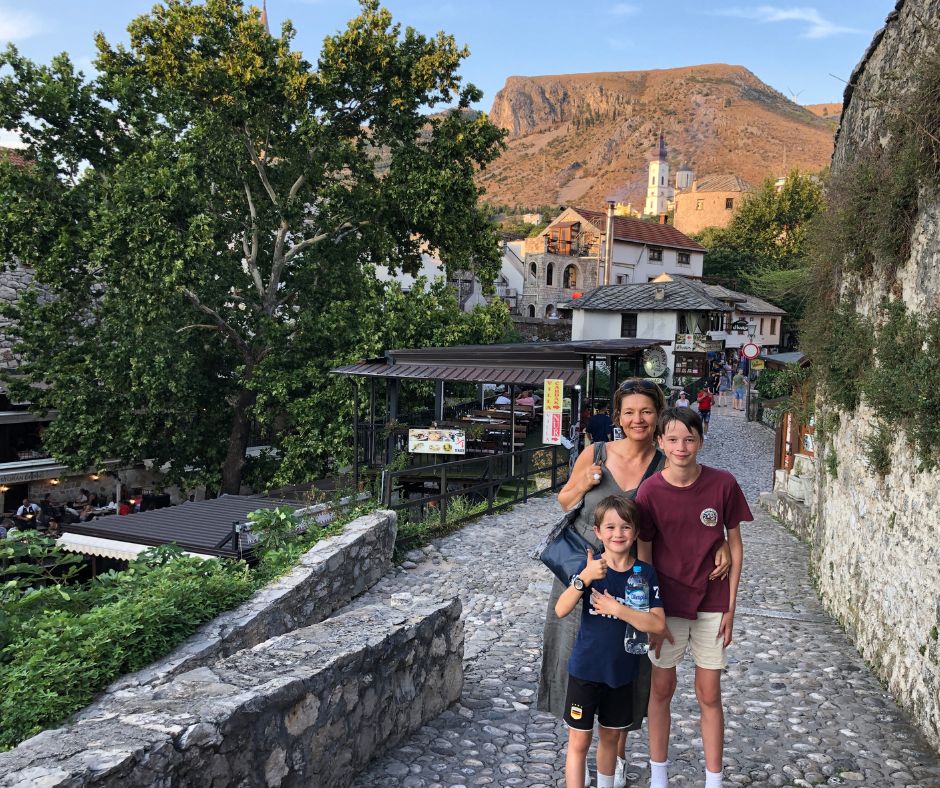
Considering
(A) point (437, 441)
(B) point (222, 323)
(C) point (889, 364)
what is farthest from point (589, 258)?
(C) point (889, 364)

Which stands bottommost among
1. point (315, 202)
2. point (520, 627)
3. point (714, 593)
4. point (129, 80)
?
point (520, 627)

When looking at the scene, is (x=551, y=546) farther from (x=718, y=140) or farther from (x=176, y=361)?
(x=718, y=140)

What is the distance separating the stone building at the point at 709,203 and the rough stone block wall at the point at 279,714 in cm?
8329

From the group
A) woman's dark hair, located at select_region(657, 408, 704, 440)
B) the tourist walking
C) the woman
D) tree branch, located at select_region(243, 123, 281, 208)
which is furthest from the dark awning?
the tourist walking

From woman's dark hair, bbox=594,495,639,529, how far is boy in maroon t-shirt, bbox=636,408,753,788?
0.55ft

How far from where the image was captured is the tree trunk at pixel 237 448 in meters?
19.0

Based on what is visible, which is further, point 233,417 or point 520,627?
point 233,417

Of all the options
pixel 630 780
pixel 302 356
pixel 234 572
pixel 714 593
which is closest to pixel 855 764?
pixel 630 780

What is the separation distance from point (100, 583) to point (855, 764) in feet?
16.8

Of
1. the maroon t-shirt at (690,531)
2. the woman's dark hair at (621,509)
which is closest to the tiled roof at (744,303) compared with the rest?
the maroon t-shirt at (690,531)

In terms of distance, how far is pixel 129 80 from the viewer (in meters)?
17.6

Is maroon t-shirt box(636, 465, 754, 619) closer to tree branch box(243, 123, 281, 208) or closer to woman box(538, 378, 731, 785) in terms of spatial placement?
woman box(538, 378, 731, 785)

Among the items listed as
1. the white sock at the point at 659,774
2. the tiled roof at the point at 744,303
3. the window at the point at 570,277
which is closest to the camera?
the white sock at the point at 659,774

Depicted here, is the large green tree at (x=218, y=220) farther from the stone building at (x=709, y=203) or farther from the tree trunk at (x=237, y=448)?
the stone building at (x=709, y=203)
